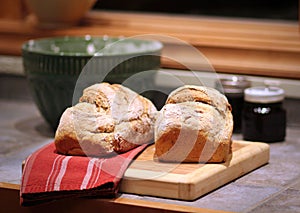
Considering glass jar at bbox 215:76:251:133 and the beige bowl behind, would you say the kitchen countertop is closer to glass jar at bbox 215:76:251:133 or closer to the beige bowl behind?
glass jar at bbox 215:76:251:133

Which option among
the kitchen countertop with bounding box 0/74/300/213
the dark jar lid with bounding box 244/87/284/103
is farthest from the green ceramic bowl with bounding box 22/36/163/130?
the dark jar lid with bounding box 244/87/284/103

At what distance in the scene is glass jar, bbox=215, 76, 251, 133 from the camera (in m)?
1.71

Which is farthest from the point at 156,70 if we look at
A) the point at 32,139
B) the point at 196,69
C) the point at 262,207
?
the point at 262,207

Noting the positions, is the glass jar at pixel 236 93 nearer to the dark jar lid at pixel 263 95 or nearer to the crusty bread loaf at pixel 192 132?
the dark jar lid at pixel 263 95

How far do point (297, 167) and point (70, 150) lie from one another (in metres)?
0.44

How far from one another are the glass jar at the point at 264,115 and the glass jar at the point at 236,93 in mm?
66

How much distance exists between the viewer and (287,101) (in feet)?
5.89

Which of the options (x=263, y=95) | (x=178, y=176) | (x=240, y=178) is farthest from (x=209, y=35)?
(x=178, y=176)

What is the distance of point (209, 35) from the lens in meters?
1.92

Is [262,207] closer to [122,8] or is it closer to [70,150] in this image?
[70,150]

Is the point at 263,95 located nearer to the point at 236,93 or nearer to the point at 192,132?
the point at 236,93

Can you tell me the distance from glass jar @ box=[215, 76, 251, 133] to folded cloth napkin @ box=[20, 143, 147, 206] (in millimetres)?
410

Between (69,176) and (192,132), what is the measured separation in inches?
8.8

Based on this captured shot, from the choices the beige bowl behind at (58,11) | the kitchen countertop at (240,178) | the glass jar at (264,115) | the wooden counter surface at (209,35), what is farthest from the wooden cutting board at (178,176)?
the beige bowl behind at (58,11)
